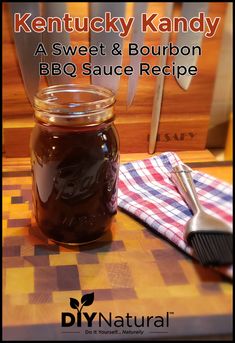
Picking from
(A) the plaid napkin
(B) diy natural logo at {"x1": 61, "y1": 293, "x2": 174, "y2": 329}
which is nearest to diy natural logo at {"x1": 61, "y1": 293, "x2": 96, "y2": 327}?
(B) diy natural logo at {"x1": 61, "y1": 293, "x2": 174, "y2": 329}

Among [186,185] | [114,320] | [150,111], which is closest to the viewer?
[114,320]

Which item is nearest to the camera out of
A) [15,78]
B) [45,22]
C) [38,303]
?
[38,303]

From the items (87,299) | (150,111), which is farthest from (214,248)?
(150,111)

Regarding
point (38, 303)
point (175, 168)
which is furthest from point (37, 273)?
point (175, 168)

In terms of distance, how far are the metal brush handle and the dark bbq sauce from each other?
0.08 metres

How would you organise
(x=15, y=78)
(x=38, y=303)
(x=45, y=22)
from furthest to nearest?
(x=15, y=78)
(x=45, y=22)
(x=38, y=303)

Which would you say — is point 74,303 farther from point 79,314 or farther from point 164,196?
point 164,196

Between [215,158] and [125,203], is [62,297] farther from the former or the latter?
[215,158]

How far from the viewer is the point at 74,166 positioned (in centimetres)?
37

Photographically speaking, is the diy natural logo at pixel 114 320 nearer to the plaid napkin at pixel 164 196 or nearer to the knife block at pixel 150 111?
the plaid napkin at pixel 164 196

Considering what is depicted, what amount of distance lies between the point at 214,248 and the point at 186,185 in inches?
4.6

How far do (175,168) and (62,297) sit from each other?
0.71ft

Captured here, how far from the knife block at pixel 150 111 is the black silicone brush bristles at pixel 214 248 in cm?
23

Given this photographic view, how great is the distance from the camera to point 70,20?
1.58ft
